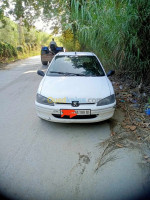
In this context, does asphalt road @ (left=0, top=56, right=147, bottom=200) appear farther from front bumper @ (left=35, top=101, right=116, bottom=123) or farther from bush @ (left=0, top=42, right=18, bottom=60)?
bush @ (left=0, top=42, right=18, bottom=60)

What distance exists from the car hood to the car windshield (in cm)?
24

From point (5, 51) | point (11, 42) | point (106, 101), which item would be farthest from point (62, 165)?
point (11, 42)

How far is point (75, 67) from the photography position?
3428mm

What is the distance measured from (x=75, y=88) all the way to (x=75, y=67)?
96 centimetres

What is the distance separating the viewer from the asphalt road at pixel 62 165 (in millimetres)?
1615

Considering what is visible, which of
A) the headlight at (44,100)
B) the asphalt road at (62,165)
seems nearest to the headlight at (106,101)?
the asphalt road at (62,165)

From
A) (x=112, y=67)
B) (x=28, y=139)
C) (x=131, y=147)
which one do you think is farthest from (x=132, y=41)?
(x=28, y=139)

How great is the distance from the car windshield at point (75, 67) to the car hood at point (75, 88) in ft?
0.78

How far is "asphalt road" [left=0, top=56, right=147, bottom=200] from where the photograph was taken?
1.62 meters

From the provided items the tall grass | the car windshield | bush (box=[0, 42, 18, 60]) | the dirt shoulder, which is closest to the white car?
the car windshield

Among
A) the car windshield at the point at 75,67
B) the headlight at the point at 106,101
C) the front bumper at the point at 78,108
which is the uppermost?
the car windshield at the point at 75,67

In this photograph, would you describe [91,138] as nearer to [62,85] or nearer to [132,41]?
[62,85]

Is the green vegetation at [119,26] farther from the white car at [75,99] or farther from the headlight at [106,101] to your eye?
the headlight at [106,101]

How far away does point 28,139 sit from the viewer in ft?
7.98
